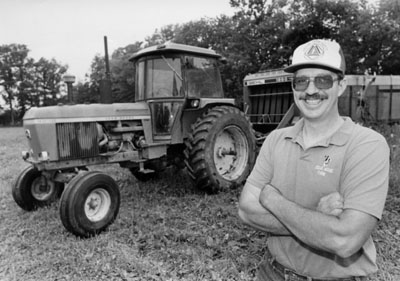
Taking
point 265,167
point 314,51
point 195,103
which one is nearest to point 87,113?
point 195,103

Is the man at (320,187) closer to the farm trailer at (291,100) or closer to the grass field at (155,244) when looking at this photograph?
the grass field at (155,244)

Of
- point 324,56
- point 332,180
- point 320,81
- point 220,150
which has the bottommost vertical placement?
point 220,150

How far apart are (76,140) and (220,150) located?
2259 millimetres

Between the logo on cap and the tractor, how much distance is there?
3243 millimetres

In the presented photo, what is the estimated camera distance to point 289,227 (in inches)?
55.4

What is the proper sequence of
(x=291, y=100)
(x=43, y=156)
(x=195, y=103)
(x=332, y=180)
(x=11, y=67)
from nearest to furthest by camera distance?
(x=332, y=180)
(x=43, y=156)
(x=195, y=103)
(x=291, y=100)
(x=11, y=67)

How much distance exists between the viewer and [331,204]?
1402 mm

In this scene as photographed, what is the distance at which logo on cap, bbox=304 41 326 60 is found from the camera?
1489 millimetres

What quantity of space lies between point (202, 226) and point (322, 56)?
2.98 metres

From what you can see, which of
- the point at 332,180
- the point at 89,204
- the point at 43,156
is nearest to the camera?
the point at 332,180

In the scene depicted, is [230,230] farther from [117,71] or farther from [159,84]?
[117,71]

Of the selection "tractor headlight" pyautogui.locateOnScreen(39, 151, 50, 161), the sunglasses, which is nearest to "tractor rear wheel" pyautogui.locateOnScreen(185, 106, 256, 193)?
"tractor headlight" pyautogui.locateOnScreen(39, 151, 50, 161)

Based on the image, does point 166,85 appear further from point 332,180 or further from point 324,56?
point 332,180

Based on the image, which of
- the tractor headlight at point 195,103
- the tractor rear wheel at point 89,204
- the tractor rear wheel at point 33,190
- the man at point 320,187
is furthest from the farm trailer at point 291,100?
the man at point 320,187
